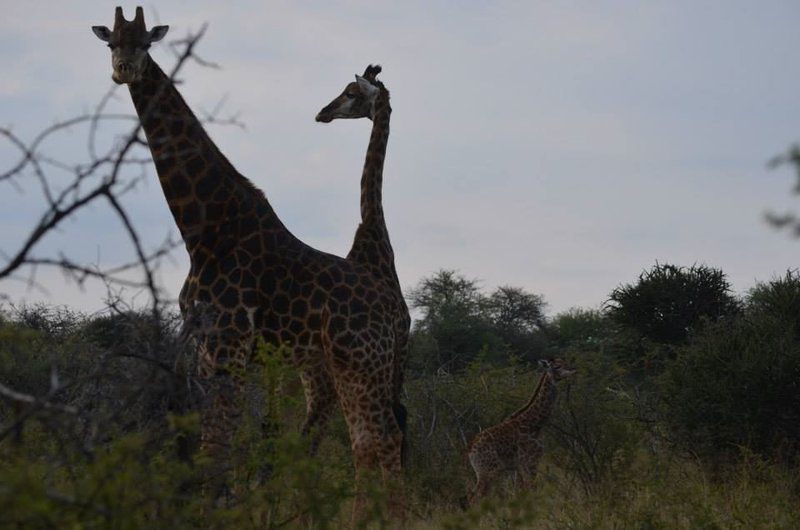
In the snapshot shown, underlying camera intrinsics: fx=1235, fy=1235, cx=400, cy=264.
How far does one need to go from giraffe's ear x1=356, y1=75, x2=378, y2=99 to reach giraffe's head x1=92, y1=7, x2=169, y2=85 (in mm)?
2082

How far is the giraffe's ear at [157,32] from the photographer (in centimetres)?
685

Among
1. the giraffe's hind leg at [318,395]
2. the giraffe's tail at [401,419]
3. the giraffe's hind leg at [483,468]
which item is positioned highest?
the giraffe's hind leg at [318,395]

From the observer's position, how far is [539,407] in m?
9.77

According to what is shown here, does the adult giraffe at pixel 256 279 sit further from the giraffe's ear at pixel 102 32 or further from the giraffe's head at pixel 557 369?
the giraffe's head at pixel 557 369

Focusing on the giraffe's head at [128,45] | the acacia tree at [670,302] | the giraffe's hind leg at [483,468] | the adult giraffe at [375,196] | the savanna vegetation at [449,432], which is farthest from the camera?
the acacia tree at [670,302]

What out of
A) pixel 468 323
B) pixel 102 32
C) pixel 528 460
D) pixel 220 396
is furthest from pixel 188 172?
pixel 468 323

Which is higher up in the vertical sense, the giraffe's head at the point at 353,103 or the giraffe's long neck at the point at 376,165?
the giraffe's head at the point at 353,103

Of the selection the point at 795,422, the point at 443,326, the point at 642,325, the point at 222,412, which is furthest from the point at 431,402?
the point at 443,326

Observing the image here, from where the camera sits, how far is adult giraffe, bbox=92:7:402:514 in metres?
6.77

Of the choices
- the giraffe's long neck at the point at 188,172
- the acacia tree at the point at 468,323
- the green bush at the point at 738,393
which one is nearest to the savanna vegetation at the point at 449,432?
the green bush at the point at 738,393

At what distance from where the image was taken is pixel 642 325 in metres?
16.5

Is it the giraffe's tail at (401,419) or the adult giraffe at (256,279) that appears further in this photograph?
the giraffe's tail at (401,419)

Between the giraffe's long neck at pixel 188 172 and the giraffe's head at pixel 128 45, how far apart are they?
28 cm

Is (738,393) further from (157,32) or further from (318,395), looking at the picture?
(157,32)
